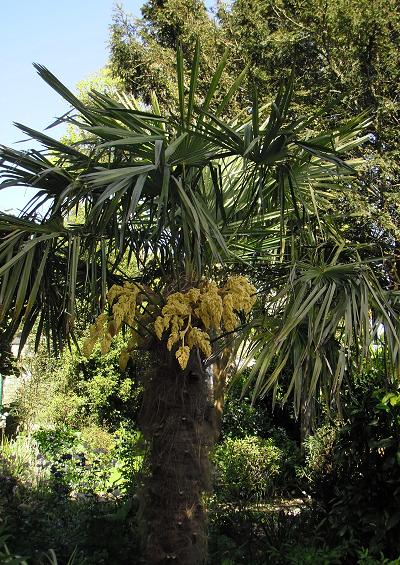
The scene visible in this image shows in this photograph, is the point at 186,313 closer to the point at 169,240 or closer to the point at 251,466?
the point at 169,240

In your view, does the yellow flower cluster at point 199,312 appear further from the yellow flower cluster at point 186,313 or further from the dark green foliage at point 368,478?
the dark green foliage at point 368,478

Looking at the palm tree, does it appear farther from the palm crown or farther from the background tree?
the background tree

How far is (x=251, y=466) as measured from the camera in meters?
9.30

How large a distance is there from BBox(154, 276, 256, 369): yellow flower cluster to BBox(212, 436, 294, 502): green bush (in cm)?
452

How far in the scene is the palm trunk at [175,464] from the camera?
462 centimetres

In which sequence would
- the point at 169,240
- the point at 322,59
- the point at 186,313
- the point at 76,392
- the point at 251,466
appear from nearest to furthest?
1. the point at 186,313
2. the point at 169,240
3. the point at 251,466
4. the point at 322,59
5. the point at 76,392

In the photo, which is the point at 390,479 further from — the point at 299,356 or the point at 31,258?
the point at 31,258

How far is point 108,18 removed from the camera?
12.7 m

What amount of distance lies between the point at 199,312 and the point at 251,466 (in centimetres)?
546

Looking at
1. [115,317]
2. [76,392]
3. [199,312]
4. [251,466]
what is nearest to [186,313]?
[199,312]

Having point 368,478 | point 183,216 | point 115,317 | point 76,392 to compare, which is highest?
point 183,216

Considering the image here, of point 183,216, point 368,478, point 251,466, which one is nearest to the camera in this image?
point 183,216

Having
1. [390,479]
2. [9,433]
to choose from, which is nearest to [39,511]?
[390,479]

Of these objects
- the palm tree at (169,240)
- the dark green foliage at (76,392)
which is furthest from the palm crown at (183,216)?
the dark green foliage at (76,392)
